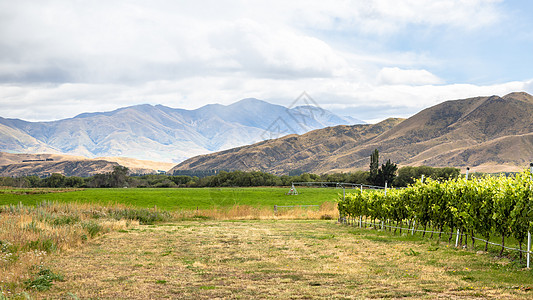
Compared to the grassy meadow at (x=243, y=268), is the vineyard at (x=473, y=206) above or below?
above

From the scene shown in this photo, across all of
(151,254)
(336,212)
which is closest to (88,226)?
(151,254)

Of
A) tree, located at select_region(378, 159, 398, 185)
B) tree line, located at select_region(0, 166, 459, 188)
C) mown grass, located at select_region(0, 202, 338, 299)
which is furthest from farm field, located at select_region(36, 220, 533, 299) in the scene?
tree line, located at select_region(0, 166, 459, 188)

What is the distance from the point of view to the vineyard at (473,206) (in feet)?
44.3

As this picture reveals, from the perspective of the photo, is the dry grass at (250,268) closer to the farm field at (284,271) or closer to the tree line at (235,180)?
the farm field at (284,271)

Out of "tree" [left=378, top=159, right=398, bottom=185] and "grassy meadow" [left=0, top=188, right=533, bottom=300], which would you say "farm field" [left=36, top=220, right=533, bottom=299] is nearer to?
"grassy meadow" [left=0, top=188, right=533, bottom=300]

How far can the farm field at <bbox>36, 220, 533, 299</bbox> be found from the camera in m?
10.4

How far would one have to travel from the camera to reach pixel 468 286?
10.5m

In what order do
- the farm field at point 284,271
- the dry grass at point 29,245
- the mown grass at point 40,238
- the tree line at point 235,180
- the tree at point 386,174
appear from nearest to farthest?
the farm field at point 284,271 < the mown grass at point 40,238 < the dry grass at point 29,245 < the tree at point 386,174 < the tree line at point 235,180

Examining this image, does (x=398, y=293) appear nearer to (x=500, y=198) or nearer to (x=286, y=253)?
(x=500, y=198)

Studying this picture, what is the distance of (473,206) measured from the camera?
16.2 m

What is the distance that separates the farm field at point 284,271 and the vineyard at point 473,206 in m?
1.03

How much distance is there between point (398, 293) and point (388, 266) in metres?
3.97

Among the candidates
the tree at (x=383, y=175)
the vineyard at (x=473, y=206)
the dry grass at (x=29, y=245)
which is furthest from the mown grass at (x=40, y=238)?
the tree at (x=383, y=175)

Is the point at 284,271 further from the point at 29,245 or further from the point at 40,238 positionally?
the point at 40,238
